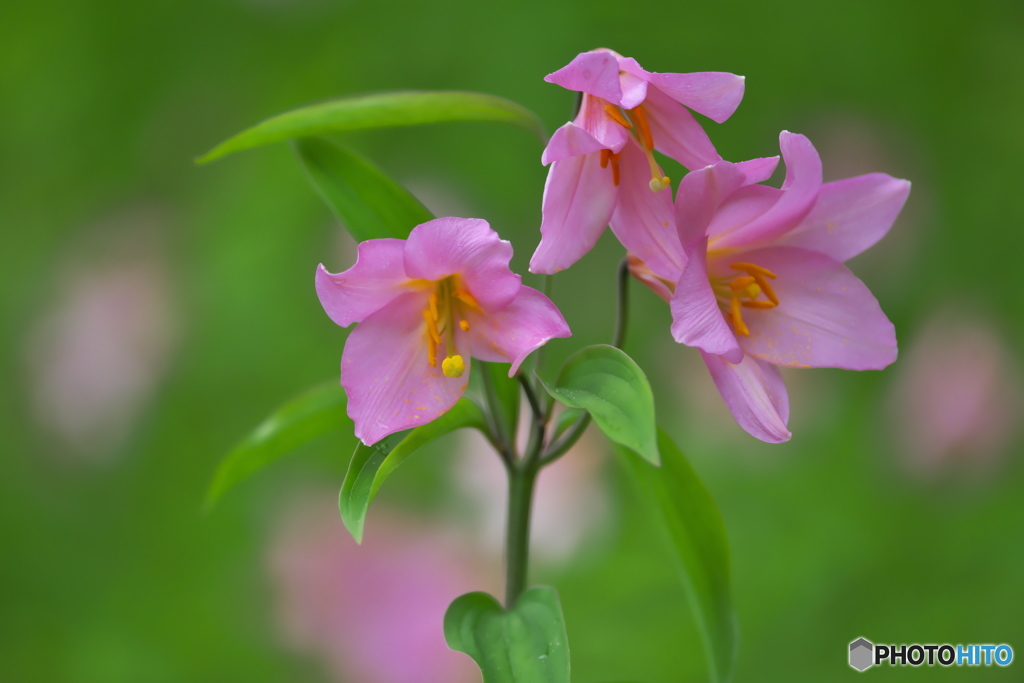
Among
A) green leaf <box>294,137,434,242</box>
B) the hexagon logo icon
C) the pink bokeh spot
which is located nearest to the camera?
green leaf <box>294,137,434,242</box>

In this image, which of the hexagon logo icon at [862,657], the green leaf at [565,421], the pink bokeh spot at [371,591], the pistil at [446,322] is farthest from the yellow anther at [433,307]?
the pink bokeh spot at [371,591]

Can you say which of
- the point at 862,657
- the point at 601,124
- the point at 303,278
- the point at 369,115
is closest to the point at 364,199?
the point at 369,115

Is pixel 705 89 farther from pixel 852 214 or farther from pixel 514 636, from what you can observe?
pixel 514 636

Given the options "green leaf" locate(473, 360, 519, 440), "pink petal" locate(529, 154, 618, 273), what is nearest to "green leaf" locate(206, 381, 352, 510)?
"green leaf" locate(473, 360, 519, 440)

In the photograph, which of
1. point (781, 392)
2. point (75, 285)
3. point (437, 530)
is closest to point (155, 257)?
point (75, 285)

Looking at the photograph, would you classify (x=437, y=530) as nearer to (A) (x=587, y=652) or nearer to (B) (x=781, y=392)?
(A) (x=587, y=652)

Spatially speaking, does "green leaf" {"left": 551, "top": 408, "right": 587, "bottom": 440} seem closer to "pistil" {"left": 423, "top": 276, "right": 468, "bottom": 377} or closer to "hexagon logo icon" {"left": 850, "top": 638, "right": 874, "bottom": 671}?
"pistil" {"left": 423, "top": 276, "right": 468, "bottom": 377}

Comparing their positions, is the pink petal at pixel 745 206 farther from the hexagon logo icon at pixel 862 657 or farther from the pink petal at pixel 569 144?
the hexagon logo icon at pixel 862 657
